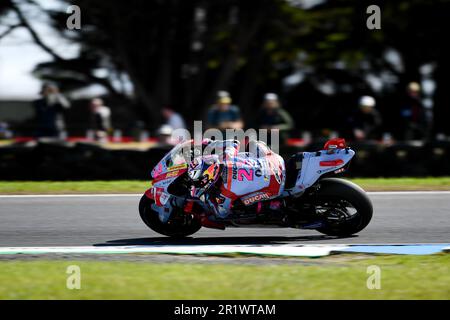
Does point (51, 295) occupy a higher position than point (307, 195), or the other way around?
point (307, 195)

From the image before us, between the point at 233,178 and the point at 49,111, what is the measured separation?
25.6 feet

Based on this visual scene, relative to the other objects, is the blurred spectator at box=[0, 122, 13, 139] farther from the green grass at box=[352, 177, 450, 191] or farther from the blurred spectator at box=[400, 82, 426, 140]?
the green grass at box=[352, 177, 450, 191]

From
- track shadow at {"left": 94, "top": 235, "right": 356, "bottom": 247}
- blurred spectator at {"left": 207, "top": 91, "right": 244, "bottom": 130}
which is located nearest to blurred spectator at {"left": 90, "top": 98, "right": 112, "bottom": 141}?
blurred spectator at {"left": 207, "top": 91, "right": 244, "bottom": 130}

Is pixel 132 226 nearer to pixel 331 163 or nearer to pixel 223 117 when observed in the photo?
pixel 331 163

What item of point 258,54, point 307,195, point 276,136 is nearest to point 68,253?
point 307,195

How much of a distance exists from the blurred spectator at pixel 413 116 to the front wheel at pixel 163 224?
25.8 feet

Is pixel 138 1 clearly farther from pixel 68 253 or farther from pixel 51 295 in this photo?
pixel 51 295

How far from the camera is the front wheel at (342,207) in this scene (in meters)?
7.81

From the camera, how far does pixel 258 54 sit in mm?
23234

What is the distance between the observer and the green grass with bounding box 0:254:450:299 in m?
5.64

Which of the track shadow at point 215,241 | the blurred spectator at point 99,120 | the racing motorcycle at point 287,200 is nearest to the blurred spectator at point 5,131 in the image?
the blurred spectator at point 99,120

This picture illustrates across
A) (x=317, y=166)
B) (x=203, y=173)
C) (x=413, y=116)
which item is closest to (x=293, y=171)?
(x=317, y=166)

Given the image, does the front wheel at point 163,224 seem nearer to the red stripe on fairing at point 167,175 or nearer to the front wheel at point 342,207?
the red stripe on fairing at point 167,175

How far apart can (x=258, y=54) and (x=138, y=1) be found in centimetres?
451
